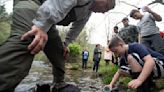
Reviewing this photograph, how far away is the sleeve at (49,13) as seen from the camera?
2070mm

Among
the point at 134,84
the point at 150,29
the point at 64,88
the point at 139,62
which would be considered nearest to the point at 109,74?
the point at 150,29

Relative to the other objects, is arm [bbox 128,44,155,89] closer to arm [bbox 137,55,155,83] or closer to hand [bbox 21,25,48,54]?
arm [bbox 137,55,155,83]

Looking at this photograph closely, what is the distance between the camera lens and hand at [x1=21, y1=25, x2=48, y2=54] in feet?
6.51

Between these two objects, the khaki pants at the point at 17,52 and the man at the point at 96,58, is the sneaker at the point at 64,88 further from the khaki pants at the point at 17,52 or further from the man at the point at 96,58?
the man at the point at 96,58

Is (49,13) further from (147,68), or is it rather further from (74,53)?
(74,53)

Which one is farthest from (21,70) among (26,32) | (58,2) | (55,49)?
(55,49)

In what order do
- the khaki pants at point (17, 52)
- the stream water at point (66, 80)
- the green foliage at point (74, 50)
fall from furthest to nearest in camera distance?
the green foliage at point (74, 50)
the stream water at point (66, 80)
the khaki pants at point (17, 52)

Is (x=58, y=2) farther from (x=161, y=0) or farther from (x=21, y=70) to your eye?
(x=161, y=0)

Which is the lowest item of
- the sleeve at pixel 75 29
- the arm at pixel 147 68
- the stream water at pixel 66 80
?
the stream water at pixel 66 80

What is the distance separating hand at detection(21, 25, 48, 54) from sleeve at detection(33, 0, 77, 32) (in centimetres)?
4

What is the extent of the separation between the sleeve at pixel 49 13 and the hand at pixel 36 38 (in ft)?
0.14

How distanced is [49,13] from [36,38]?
0.68 ft

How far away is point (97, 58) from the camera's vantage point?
634 inches

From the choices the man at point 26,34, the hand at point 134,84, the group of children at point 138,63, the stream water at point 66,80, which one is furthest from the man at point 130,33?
the man at point 26,34
